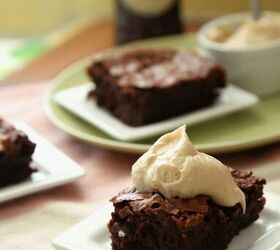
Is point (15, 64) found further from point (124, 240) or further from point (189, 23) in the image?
point (124, 240)

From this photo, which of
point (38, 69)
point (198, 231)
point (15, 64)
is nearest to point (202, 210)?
point (198, 231)

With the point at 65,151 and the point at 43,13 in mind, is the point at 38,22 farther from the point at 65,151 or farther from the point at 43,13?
the point at 65,151

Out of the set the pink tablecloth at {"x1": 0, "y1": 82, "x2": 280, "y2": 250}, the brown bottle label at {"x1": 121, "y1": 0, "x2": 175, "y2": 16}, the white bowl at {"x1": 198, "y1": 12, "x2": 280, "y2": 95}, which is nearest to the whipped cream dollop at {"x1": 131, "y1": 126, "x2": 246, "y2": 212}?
the pink tablecloth at {"x1": 0, "y1": 82, "x2": 280, "y2": 250}

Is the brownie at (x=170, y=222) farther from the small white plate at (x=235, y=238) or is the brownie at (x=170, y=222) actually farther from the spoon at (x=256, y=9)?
the spoon at (x=256, y=9)

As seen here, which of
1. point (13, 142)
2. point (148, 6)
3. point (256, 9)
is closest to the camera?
point (13, 142)

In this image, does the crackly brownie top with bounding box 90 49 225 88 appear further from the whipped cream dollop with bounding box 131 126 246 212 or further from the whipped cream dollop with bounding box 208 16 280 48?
the whipped cream dollop with bounding box 131 126 246 212

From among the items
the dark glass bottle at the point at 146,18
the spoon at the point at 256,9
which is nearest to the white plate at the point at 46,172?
the spoon at the point at 256,9

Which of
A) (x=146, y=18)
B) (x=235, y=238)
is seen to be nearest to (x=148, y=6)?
(x=146, y=18)

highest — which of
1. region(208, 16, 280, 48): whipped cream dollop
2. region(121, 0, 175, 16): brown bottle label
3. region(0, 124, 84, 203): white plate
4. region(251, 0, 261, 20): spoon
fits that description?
region(251, 0, 261, 20): spoon
